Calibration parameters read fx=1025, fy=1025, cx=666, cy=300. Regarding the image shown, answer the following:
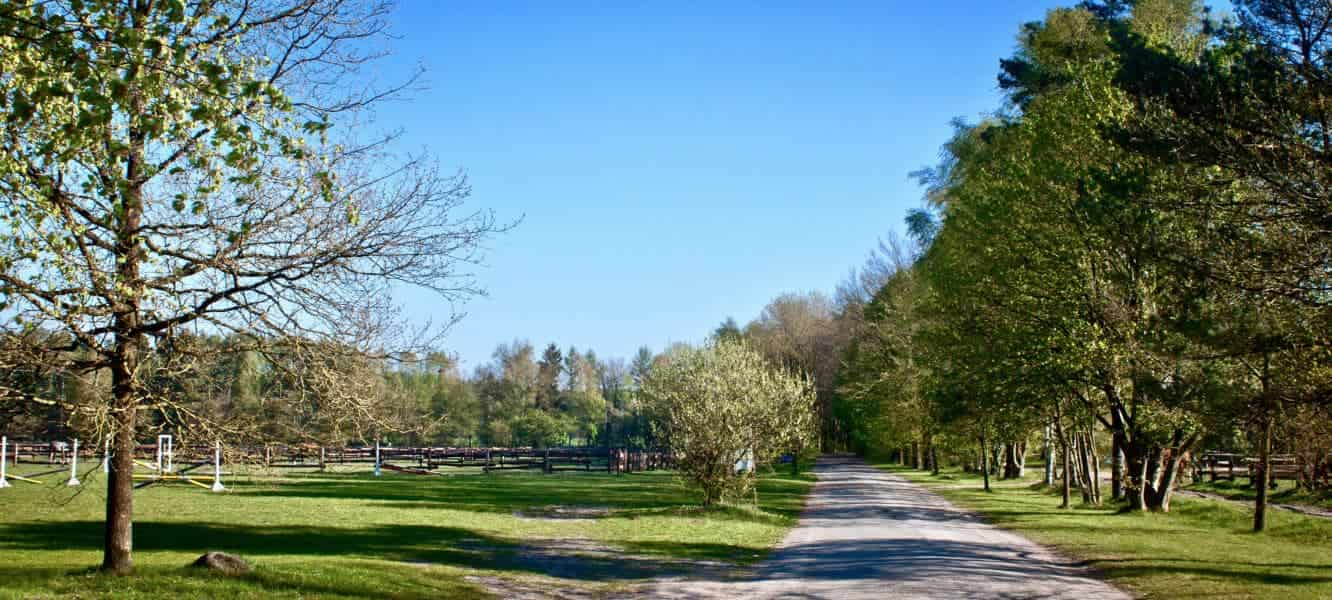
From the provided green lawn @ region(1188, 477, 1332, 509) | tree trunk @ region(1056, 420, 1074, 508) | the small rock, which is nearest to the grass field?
the small rock

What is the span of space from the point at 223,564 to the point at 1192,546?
654 inches

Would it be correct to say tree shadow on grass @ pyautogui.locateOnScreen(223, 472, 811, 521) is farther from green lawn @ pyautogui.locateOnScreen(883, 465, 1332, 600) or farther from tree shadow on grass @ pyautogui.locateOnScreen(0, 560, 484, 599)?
tree shadow on grass @ pyautogui.locateOnScreen(0, 560, 484, 599)

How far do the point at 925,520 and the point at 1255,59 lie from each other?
15.1 metres

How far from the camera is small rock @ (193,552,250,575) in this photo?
41.9 feet

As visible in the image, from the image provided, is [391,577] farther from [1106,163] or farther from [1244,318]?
[1106,163]

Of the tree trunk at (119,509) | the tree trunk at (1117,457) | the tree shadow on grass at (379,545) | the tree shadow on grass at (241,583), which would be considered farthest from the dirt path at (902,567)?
the tree trunk at (119,509)

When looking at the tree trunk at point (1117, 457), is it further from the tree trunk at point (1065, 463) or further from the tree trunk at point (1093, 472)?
the tree trunk at point (1065, 463)

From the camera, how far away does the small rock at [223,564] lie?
41.9 ft

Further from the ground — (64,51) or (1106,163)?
(1106,163)

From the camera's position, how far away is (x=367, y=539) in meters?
20.1

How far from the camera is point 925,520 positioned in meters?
25.6

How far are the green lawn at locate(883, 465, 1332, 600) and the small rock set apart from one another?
38.7 feet

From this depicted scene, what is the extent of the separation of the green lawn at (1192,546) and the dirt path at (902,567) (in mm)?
770

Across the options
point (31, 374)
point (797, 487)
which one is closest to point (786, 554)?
point (31, 374)
